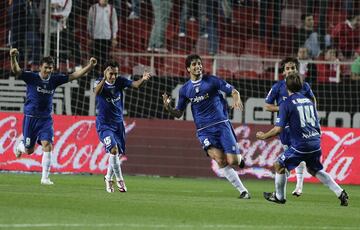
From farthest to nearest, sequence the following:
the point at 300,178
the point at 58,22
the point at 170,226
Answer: the point at 58,22
the point at 300,178
the point at 170,226

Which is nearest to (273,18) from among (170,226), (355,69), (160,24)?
(160,24)

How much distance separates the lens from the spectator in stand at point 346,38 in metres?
25.5

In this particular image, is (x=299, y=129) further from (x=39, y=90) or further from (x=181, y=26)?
(x=181, y=26)

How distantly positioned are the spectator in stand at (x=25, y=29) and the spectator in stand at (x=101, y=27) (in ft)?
4.29

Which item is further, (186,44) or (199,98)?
(186,44)

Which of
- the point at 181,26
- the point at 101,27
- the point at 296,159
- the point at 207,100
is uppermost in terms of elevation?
the point at 181,26

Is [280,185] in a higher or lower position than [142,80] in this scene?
lower

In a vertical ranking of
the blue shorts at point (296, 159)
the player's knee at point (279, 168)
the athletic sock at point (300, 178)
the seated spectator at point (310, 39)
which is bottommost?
the athletic sock at point (300, 178)

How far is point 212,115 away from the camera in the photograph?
1572 cm

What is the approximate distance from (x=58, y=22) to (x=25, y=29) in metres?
0.73

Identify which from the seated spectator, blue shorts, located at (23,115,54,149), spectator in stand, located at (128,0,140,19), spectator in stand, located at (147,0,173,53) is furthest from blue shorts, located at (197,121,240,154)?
spectator in stand, located at (128,0,140,19)

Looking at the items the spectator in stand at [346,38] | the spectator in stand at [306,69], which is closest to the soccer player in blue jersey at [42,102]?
the spectator in stand at [306,69]

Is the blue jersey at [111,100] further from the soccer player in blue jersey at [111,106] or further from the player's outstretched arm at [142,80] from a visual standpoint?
the player's outstretched arm at [142,80]

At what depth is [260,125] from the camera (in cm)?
2228
